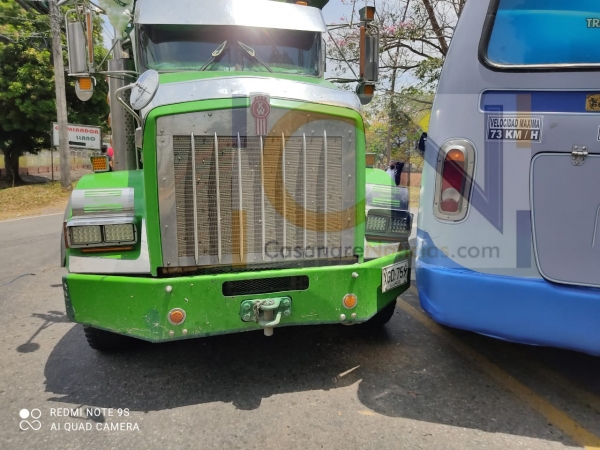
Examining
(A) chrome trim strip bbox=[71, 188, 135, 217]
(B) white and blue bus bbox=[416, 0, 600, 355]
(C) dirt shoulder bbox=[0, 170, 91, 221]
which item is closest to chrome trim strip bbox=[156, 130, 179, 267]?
(A) chrome trim strip bbox=[71, 188, 135, 217]

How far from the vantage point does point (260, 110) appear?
10.0 ft

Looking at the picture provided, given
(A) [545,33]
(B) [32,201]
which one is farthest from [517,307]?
(B) [32,201]

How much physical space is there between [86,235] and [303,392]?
5.88 feet

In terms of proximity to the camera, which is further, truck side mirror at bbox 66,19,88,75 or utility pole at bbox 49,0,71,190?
utility pole at bbox 49,0,71,190

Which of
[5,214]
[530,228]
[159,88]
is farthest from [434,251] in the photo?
[5,214]

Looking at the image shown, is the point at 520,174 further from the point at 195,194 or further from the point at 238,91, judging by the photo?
the point at 195,194

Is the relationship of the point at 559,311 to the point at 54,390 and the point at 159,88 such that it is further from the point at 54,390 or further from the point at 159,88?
the point at 54,390

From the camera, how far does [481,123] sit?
2893 millimetres

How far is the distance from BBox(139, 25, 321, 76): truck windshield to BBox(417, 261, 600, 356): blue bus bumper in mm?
2501

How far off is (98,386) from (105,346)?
50 centimetres

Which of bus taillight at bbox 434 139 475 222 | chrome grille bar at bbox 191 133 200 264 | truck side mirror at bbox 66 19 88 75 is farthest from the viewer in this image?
truck side mirror at bbox 66 19 88 75

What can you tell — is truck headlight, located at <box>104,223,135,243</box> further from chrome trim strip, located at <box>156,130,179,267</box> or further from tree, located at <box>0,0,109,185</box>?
tree, located at <box>0,0,109,185</box>

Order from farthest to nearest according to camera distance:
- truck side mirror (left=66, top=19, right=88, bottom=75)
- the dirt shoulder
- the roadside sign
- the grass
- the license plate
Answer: the grass → the dirt shoulder → the roadside sign → truck side mirror (left=66, top=19, right=88, bottom=75) → the license plate

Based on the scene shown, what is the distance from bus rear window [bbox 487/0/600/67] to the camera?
280 centimetres
